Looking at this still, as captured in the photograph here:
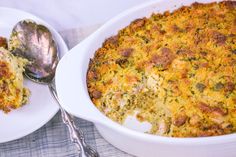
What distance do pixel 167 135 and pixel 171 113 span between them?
3.1 inches

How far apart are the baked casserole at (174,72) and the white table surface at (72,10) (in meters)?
0.48

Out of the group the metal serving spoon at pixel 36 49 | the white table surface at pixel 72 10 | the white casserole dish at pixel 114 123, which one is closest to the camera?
the white casserole dish at pixel 114 123

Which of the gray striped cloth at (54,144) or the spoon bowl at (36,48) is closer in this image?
the gray striped cloth at (54,144)

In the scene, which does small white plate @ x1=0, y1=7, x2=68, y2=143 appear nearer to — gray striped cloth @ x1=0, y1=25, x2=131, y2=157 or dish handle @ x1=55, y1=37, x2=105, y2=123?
gray striped cloth @ x1=0, y1=25, x2=131, y2=157

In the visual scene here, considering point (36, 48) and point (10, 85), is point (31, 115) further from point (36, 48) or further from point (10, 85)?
point (36, 48)

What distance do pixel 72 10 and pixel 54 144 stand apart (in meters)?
0.78

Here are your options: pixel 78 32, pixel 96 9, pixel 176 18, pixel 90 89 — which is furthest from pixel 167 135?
pixel 96 9

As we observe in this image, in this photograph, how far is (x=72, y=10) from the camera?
243 centimetres

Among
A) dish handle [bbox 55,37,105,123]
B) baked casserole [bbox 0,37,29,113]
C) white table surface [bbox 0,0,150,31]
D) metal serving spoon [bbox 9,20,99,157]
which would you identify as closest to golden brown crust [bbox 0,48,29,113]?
baked casserole [bbox 0,37,29,113]

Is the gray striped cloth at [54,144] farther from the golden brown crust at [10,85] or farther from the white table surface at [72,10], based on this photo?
the white table surface at [72,10]

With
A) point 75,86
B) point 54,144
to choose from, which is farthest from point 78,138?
point 75,86

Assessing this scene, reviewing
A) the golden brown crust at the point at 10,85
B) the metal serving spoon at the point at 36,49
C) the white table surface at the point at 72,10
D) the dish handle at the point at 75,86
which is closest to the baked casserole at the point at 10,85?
the golden brown crust at the point at 10,85

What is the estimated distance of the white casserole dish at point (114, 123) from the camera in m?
1.57

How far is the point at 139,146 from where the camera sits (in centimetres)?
172
